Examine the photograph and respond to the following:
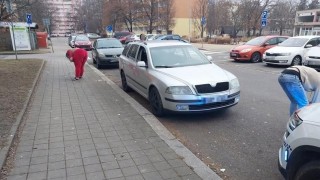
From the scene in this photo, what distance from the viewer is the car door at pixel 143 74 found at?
666cm

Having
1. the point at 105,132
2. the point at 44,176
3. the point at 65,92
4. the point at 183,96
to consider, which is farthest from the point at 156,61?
the point at 44,176

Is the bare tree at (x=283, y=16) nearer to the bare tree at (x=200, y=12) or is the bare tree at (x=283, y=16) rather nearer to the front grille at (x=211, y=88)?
the bare tree at (x=200, y=12)

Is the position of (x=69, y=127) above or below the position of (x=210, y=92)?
below

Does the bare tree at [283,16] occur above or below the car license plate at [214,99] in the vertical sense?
above

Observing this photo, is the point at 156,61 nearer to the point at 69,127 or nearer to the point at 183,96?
the point at 183,96

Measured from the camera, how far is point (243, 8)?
5088cm

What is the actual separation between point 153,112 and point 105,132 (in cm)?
152

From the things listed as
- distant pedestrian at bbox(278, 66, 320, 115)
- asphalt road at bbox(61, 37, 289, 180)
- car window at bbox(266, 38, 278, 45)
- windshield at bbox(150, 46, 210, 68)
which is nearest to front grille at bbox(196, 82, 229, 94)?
asphalt road at bbox(61, 37, 289, 180)

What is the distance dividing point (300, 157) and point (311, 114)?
42 centimetres

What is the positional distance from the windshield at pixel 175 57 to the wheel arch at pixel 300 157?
4105mm

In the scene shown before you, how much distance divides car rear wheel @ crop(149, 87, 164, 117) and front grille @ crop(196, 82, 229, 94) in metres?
0.89

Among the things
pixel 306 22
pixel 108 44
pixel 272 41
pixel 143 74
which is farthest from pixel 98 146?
pixel 306 22

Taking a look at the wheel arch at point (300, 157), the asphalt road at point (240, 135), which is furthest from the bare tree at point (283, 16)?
the wheel arch at point (300, 157)

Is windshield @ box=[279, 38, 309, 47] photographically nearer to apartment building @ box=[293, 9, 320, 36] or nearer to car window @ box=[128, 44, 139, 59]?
car window @ box=[128, 44, 139, 59]
